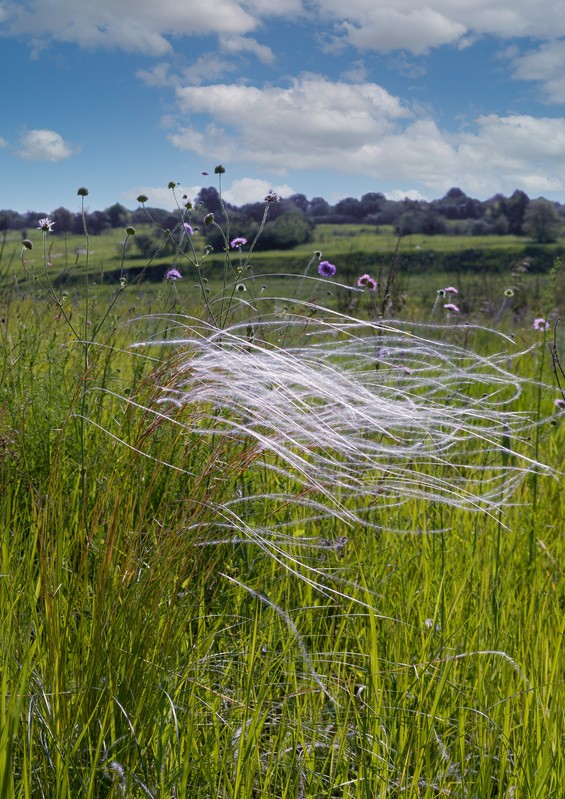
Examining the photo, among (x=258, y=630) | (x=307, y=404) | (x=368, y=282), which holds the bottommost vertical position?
(x=258, y=630)

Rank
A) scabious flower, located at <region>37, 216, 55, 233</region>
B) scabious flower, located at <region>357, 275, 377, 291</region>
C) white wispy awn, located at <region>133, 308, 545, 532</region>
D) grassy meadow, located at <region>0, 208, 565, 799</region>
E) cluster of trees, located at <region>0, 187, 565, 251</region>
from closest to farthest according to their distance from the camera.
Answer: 1. grassy meadow, located at <region>0, 208, 565, 799</region>
2. white wispy awn, located at <region>133, 308, 545, 532</region>
3. scabious flower, located at <region>37, 216, 55, 233</region>
4. scabious flower, located at <region>357, 275, 377, 291</region>
5. cluster of trees, located at <region>0, 187, 565, 251</region>

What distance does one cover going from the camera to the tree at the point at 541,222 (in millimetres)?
82875

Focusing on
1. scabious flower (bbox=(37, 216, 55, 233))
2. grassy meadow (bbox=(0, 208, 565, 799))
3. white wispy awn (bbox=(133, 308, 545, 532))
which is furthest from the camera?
scabious flower (bbox=(37, 216, 55, 233))

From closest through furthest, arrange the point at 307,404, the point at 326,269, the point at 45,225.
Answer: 1. the point at 307,404
2. the point at 45,225
3. the point at 326,269

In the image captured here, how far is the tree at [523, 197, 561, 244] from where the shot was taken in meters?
82.9

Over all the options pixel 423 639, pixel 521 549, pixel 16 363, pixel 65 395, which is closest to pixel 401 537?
pixel 521 549

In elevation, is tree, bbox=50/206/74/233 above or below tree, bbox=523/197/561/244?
below

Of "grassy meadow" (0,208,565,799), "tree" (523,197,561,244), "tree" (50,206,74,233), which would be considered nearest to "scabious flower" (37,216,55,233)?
"tree" (50,206,74,233)

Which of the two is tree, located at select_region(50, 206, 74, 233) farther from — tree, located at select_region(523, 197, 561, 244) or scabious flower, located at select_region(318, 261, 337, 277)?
tree, located at select_region(523, 197, 561, 244)

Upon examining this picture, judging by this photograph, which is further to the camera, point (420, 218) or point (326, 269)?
point (420, 218)

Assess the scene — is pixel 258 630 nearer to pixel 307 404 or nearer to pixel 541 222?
pixel 307 404

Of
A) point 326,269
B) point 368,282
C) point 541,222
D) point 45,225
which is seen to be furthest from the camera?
point 541,222

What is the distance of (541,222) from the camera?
286 ft

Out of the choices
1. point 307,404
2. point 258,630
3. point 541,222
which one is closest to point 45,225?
point 307,404
